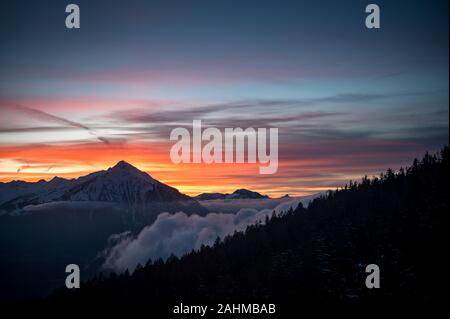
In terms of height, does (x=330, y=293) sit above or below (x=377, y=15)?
below

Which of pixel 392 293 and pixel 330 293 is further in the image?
pixel 330 293

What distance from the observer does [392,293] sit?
604ft
